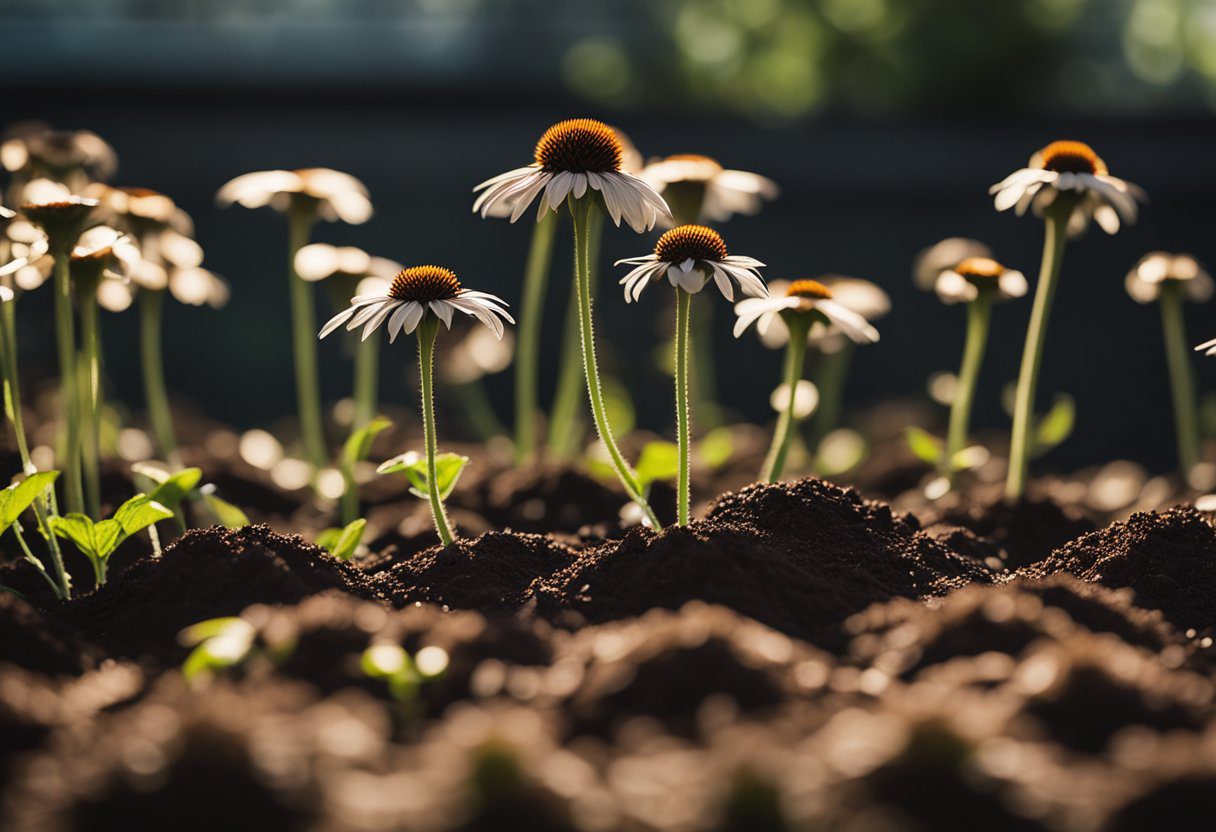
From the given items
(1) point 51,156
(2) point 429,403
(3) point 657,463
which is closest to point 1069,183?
(3) point 657,463

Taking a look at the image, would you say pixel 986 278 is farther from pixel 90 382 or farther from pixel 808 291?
pixel 90 382

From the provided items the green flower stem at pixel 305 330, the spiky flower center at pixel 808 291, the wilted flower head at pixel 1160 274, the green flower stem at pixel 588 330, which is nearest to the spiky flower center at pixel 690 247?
the green flower stem at pixel 588 330

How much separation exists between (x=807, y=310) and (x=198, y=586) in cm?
140

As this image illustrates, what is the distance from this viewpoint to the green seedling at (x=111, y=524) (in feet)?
7.30

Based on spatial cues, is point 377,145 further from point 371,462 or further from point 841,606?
point 841,606

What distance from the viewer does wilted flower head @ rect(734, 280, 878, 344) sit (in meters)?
2.38

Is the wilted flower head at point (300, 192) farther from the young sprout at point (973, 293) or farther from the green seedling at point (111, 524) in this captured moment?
the young sprout at point (973, 293)

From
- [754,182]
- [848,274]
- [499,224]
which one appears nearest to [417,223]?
[499,224]

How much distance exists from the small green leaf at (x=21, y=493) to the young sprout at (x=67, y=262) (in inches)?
10.9

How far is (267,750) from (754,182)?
2.08m

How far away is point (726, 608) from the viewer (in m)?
1.93

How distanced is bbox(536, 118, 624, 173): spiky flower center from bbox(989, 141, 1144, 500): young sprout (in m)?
0.85

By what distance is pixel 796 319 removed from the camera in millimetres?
2578

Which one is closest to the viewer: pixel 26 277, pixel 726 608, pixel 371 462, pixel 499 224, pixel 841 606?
pixel 726 608
